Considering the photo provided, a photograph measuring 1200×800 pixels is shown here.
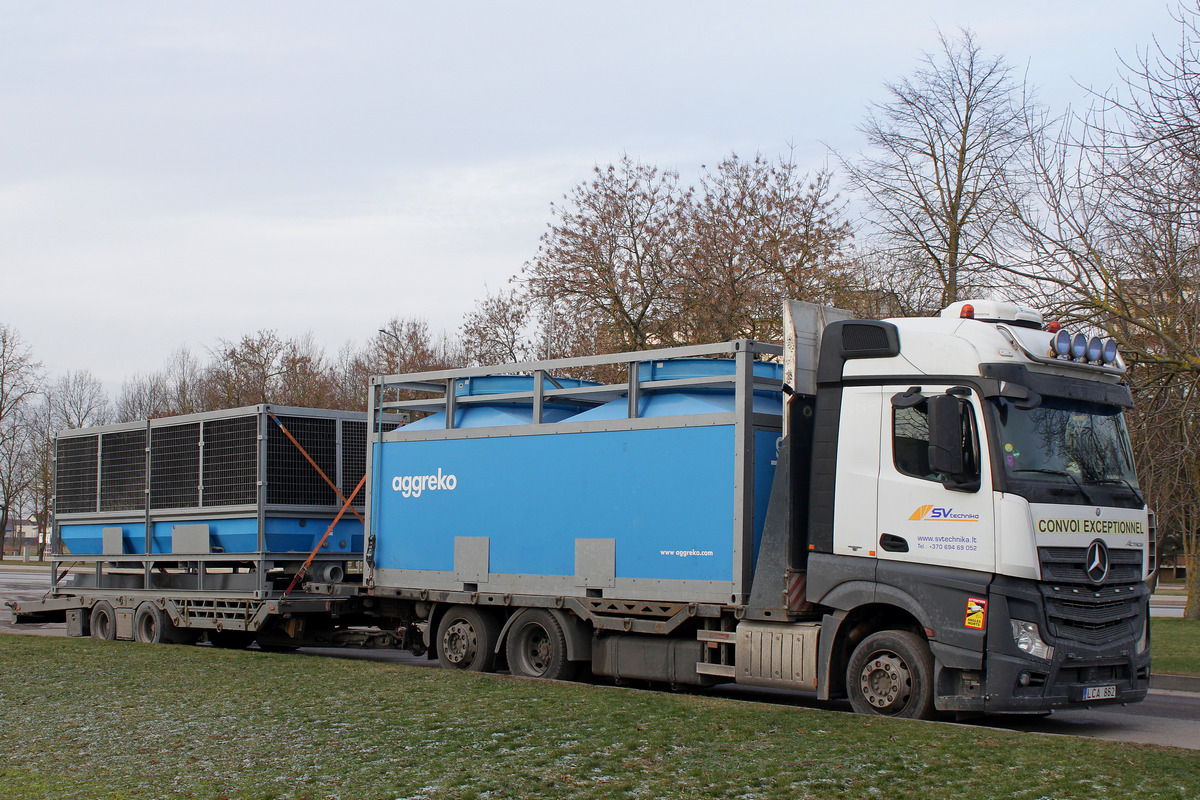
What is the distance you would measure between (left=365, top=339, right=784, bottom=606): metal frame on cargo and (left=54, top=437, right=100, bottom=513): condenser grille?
6.37 metres


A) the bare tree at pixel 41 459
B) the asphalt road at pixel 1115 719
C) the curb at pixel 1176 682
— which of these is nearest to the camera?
the asphalt road at pixel 1115 719

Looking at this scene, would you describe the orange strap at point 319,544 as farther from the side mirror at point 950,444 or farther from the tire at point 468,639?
the side mirror at point 950,444

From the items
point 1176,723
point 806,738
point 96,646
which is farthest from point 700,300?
point 806,738

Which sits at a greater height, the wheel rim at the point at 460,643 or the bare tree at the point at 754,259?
the bare tree at the point at 754,259

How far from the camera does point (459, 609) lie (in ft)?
42.7

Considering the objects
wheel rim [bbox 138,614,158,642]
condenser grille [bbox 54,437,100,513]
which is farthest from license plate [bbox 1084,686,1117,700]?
condenser grille [bbox 54,437,100,513]

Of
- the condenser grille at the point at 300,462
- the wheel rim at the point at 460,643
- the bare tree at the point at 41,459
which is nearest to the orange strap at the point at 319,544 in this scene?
the condenser grille at the point at 300,462

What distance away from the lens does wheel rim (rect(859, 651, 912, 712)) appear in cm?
932

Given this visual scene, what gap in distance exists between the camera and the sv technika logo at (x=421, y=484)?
42.7ft

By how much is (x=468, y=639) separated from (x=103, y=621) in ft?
25.6

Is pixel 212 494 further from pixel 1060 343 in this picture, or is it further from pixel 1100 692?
pixel 1100 692

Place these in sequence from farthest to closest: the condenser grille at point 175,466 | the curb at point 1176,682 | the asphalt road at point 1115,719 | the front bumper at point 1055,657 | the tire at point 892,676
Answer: the condenser grille at point 175,466 → the curb at point 1176,682 → the asphalt road at point 1115,719 → the tire at point 892,676 → the front bumper at point 1055,657

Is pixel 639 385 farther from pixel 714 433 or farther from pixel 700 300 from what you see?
pixel 700 300

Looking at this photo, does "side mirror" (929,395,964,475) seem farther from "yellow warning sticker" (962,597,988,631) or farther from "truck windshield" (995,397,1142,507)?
"yellow warning sticker" (962,597,988,631)
